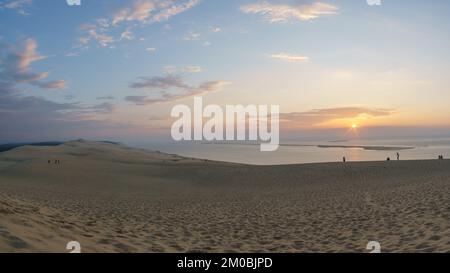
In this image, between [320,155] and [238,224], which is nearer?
[238,224]

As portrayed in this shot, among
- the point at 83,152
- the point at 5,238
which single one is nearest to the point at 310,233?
the point at 5,238

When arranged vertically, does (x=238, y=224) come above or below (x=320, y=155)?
above

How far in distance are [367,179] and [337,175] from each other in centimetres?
365

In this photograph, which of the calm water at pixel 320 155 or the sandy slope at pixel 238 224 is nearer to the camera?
the sandy slope at pixel 238 224

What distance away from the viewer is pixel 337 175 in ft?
97.3

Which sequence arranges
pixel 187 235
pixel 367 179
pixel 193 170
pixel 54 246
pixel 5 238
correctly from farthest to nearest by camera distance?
pixel 193 170
pixel 367 179
pixel 187 235
pixel 54 246
pixel 5 238

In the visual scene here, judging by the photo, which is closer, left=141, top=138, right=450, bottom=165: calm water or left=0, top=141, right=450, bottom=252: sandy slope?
left=0, top=141, right=450, bottom=252: sandy slope
